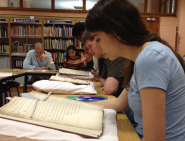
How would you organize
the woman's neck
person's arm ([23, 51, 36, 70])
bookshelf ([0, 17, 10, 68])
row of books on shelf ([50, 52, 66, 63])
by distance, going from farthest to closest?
1. row of books on shelf ([50, 52, 66, 63])
2. bookshelf ([0, 17, 10, 68])
3. person's arm ([23, 51, 36, 70])
4. the woman's neck

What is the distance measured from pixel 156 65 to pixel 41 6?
5142 millimetres

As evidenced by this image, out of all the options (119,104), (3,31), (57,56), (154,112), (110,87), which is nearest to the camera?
(154,112)

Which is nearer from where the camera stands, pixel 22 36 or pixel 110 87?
pixel 110 87

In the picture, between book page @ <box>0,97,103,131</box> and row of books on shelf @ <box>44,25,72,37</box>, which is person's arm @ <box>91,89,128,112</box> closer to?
book page @ <box>0,97,103,131</box>

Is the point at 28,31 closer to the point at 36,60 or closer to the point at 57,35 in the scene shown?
the point at 57,35

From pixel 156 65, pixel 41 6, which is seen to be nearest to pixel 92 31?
pixel 156 65

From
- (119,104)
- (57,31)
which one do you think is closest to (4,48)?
(57,31)

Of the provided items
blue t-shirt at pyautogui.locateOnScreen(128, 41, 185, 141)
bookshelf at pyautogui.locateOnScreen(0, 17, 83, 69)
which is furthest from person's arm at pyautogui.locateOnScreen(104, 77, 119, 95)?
bookshelf at pyautogui.locateOnScreen(0, 17, 83, 69)

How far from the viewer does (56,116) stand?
64 centimetres

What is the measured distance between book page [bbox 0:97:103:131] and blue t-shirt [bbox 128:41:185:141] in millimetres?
184

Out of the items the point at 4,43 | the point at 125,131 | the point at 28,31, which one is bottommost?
the point at 125,131

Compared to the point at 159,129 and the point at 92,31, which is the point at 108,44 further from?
the point at 159,129

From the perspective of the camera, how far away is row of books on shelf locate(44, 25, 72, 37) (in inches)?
195

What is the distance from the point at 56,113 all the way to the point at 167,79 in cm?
40
